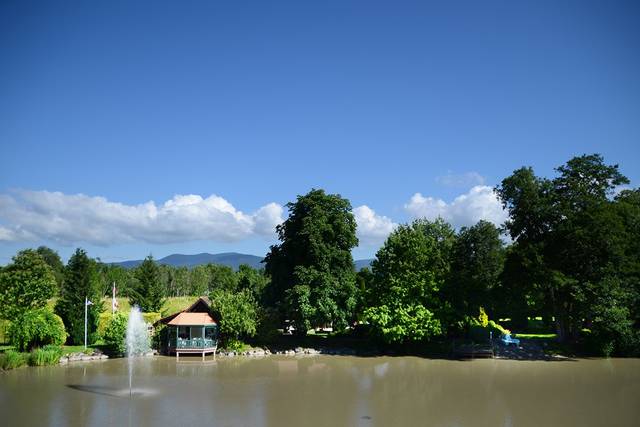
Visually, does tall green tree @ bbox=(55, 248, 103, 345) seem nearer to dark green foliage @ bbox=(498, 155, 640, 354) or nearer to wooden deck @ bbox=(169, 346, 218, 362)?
wooden deck @ bbox=(169, 346, 218, 362)

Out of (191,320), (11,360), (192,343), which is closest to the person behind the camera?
(11,360)

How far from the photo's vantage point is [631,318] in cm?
3170

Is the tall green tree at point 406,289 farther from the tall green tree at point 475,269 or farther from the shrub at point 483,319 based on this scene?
the shrub at point 483,319

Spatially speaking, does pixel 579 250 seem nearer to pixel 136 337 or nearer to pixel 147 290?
pixel 136 337

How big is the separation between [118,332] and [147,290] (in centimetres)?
1372

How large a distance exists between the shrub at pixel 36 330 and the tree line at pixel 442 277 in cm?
265

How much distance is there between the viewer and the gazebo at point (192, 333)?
33625 mm

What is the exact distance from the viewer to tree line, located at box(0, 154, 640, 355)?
31375mm

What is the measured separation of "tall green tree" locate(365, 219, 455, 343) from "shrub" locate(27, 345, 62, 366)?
1904 centimetres

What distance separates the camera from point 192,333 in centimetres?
3503

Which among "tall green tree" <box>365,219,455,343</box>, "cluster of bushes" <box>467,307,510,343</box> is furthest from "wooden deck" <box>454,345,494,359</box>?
"cluster of bushes" <box>467,307,510,343</box>

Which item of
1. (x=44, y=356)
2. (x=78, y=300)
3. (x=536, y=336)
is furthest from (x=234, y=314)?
(x=536, y=336)

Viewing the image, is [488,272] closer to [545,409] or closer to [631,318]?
[631,318]

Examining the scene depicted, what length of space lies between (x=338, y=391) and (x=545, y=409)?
337 inches
